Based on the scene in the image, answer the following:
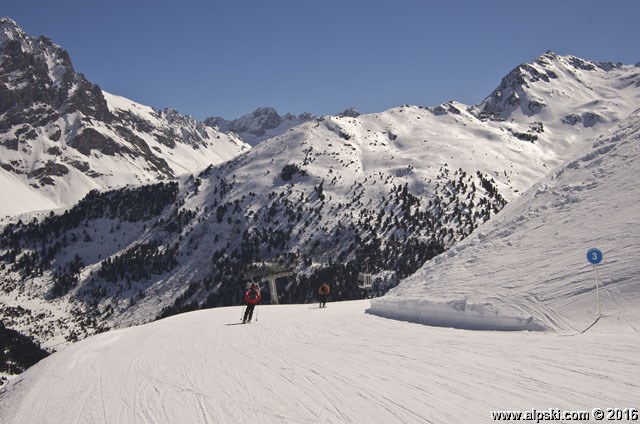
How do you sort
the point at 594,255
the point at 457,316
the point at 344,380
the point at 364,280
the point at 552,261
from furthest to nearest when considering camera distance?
the point at 364,280 < the point at 552,261 < the point at 457,316 < the point at 594,255 < the point at 344,380

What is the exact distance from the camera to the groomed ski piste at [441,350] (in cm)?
767

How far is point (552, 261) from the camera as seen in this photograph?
50.4 feet

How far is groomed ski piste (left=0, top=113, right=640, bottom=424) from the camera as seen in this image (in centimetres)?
767

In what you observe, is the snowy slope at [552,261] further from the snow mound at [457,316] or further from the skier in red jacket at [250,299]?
the skier in red jacket at [250,299]

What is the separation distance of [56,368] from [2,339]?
135119 mm

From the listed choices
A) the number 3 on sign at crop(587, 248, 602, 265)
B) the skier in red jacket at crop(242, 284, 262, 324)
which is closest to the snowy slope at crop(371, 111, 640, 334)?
the number 3 on sign at crop(587, 248, 602, 265)

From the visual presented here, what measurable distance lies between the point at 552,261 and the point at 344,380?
9.36 meters

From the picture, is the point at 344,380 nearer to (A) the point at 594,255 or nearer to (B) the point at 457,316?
(B) the point at 457,316

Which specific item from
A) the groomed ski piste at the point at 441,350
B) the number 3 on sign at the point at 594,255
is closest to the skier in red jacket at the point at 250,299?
the groomed ski piste at the point at 441,350

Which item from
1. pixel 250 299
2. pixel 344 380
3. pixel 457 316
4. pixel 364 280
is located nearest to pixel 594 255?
pixel 457 316

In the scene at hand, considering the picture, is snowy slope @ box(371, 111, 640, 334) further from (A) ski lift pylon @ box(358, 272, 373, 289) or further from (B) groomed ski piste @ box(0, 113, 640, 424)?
(A) ski lift pylon @ box(358, 272, 373, 289)

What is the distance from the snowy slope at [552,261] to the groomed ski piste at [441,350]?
63 millimetres

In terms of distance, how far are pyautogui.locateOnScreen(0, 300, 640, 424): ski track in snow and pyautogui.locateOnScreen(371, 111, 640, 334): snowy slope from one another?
0.95 m

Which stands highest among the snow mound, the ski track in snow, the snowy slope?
the snowy slope
